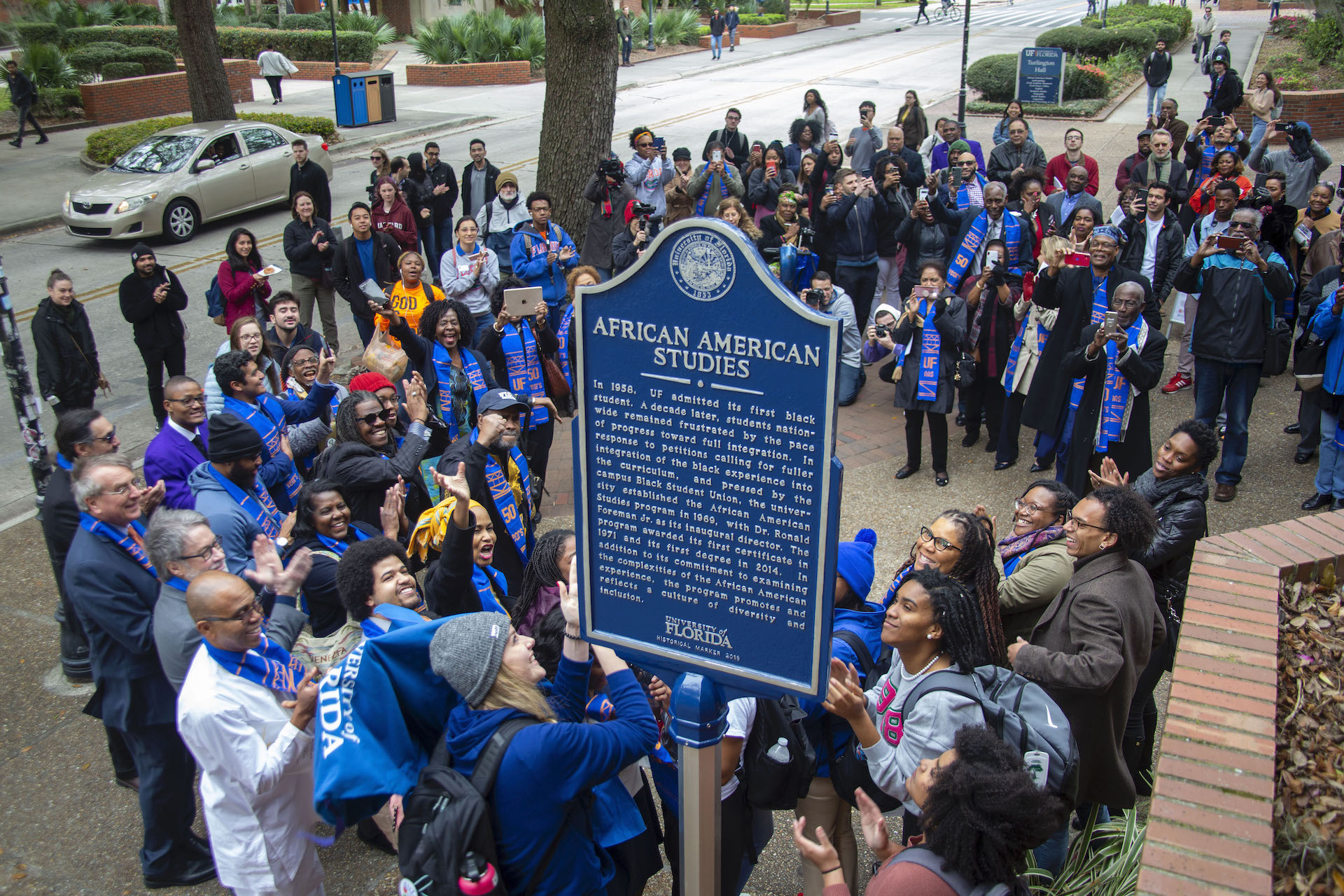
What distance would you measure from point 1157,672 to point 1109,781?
0.70 metres

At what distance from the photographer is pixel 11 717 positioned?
5.44 m

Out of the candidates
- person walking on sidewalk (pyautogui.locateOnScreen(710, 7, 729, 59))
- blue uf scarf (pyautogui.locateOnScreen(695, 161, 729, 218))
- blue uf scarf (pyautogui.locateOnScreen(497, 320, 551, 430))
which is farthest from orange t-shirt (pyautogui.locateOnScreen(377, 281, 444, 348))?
person walking on sidewalk (pyautogui.locateOnScreen(710, 7, 729, 59))

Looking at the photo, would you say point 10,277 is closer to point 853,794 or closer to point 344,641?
point 344,641

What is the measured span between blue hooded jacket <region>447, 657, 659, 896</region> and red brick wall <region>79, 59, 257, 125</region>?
976 inches

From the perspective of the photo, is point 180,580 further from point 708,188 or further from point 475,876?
point 708,188

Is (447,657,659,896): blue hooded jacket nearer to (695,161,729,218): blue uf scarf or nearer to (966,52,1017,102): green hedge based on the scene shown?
(695,161,729,218): blue uf scarf

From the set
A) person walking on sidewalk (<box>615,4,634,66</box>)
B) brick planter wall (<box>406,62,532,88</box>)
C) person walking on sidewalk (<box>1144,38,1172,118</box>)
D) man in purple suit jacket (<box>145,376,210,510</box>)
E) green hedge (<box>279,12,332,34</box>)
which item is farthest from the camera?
green hedge (<box>279,12,332,34</box>)

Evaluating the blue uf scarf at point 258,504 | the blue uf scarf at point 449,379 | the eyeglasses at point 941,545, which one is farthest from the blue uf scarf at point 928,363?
the blue uf scarf at point 258,504

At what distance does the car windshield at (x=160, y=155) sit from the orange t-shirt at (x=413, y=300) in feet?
32.0

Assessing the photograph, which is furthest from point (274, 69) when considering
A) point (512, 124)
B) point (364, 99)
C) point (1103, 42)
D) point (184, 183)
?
point (1103, 42)

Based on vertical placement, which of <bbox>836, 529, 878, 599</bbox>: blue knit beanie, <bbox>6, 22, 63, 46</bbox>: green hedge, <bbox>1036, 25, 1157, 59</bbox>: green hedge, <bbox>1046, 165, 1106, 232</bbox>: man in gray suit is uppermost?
<bbox>6, 22, 63, 46</bbox>: green hedge

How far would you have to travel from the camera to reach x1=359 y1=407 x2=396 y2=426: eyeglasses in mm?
5676

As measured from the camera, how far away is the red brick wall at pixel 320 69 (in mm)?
32594

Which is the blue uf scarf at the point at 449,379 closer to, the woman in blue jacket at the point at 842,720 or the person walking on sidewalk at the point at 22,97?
the woman in blue jacket at the point at 842,720
